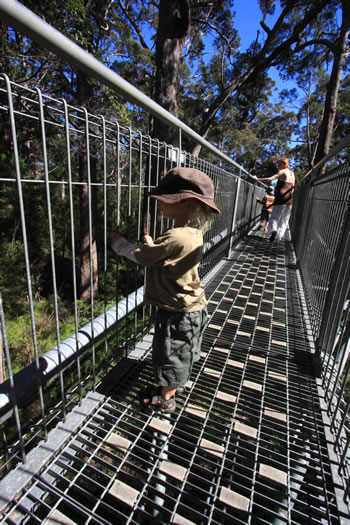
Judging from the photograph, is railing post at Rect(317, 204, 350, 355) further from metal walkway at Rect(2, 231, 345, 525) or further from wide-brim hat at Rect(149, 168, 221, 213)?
wide-brim hat at Rect(149, 168, 221, 213)

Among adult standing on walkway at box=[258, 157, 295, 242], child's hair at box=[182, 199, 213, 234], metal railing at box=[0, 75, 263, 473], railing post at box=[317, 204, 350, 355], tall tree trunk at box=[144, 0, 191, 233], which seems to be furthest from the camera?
tall tree trunk at box=[144, 0, 191, 233]

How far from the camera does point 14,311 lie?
38.8ft

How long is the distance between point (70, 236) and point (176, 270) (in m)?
6.55

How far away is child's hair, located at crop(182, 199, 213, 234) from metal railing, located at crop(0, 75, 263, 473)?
0.37 m

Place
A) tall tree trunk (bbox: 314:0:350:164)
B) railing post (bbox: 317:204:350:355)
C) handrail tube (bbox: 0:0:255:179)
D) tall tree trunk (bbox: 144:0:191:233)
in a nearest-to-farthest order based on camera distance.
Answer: handrail tube (bbox: 0:0:255:179) → railing post (bbox: 317:204:350:355) → tall tree trunk (bbox: 144:0:191:233) → tall tree trunk (bbox: 314:0:350:164)

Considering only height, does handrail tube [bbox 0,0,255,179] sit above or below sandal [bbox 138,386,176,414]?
above

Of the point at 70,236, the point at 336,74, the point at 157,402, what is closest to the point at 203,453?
the point at 157,402

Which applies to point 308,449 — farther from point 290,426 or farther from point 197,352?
point 197,352

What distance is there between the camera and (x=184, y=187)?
160 cm

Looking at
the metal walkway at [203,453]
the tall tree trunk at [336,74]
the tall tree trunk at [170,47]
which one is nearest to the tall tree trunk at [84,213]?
the tall tree trunk at [170,47]

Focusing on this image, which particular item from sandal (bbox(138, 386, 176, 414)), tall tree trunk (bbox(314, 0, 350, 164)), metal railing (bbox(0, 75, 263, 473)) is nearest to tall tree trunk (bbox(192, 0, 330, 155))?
tall tree trunk (bbox(314, 0, 350, 164))

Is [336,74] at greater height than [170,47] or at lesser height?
greater

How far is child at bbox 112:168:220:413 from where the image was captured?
1.55 meters

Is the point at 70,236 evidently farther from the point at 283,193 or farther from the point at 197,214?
the point at 197,214
